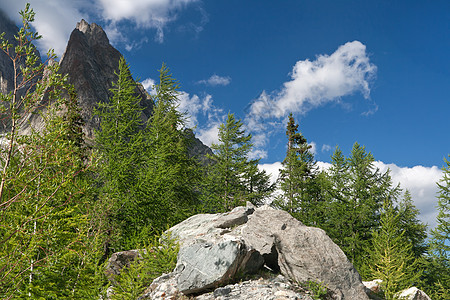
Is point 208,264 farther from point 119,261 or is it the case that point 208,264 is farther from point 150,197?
point 150,197

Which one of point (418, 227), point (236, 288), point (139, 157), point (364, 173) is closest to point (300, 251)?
point (236, 288)

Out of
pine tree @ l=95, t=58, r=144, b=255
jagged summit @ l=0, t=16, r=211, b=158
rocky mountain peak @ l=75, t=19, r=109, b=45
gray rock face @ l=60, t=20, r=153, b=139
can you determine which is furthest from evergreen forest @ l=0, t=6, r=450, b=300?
rocky mountain peak @ l=75, t=19, r=109, b=45

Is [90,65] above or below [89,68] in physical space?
above

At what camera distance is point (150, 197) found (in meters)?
15.4

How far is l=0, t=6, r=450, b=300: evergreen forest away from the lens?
527 cm

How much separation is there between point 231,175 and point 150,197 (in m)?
10.2

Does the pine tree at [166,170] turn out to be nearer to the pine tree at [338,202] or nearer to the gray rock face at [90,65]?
the pine tree at [338,202]

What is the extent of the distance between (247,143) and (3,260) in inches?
846

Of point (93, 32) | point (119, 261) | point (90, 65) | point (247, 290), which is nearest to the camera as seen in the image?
point (247, 290)

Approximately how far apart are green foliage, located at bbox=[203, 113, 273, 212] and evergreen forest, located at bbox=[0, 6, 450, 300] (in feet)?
0.28

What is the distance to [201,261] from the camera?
909cm

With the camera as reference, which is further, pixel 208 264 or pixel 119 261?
pixel 119 261

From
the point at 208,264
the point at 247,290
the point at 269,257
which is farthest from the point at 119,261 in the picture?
the point at 269,257

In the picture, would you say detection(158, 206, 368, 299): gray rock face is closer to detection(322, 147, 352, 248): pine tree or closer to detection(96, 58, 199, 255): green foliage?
A: detection(96, 58, 199, 255): green foliage
